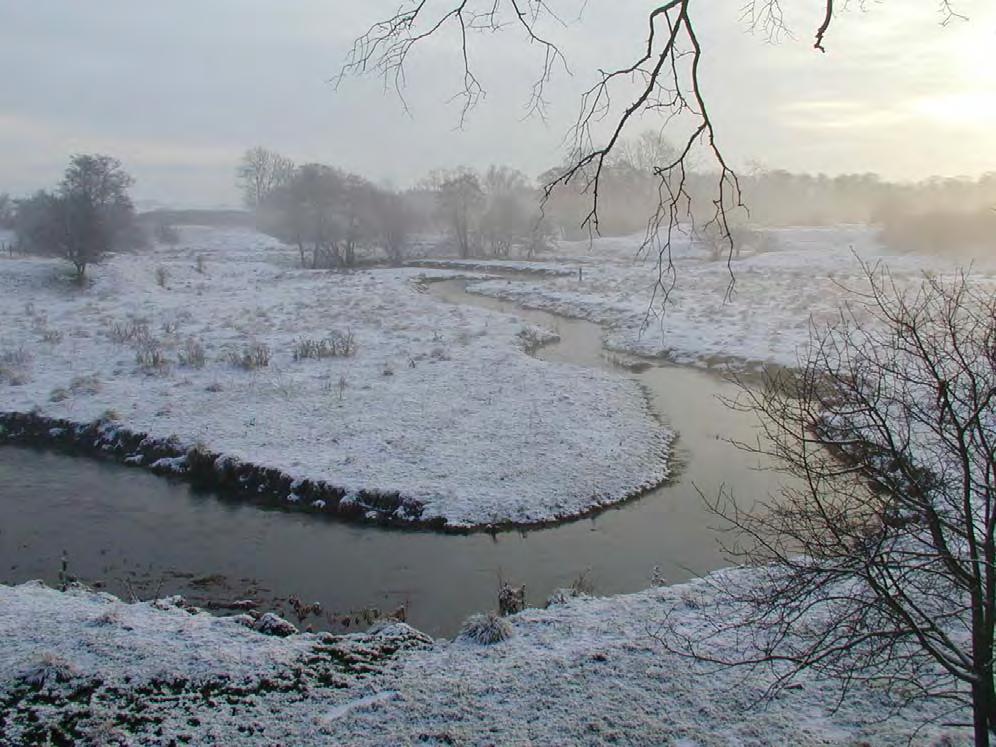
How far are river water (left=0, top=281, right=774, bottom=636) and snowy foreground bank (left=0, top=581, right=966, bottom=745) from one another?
138cm

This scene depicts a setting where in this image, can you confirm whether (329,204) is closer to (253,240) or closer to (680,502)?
(253,240)

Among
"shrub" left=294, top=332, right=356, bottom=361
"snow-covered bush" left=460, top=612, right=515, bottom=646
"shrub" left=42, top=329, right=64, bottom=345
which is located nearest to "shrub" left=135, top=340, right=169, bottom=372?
"shrub" left=42, top=329, right=64, bottom=345

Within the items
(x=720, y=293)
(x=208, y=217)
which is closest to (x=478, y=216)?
(x=720, y=293)

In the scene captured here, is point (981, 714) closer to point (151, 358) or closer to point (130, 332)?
point (151, 358)

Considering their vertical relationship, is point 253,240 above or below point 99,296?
above

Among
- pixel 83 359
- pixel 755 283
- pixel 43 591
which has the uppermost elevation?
pixel 755 283

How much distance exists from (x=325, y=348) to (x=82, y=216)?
812 inches

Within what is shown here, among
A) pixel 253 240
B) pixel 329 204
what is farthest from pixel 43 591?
pixel 253 240

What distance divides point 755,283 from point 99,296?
33.3 meters

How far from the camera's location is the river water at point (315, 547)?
9.23m

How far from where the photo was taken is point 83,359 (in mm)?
20312

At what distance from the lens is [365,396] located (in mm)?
17172

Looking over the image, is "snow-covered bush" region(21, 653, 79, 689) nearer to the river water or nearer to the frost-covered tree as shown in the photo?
the river water

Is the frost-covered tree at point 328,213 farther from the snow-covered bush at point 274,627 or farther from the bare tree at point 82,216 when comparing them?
the snow-covered bush at point 274,627
